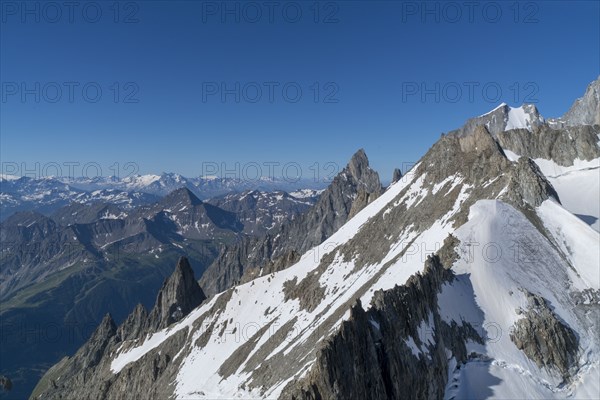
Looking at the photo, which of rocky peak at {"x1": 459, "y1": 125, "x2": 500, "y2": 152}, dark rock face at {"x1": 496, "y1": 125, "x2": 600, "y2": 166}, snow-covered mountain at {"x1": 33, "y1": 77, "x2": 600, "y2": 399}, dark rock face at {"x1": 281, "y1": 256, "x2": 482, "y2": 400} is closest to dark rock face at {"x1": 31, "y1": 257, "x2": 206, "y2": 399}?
snow-covered mountain at {"x1": 33, "y1": 77, "x2": 600, "y2": 399}

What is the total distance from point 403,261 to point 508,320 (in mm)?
24025

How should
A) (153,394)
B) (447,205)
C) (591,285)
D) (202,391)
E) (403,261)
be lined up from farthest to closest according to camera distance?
(153,394), (447,205), (202,391), (403,261), (591,285)

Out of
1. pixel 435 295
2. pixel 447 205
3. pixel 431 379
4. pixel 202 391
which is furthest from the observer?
pixel 447 205

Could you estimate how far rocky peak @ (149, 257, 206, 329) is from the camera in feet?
500

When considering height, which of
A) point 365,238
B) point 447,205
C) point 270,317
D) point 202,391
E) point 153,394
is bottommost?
point 153,394

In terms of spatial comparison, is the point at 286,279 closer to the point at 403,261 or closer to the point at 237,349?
the point at 237,349

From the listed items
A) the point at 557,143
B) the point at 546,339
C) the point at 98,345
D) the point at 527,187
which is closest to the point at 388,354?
the point at 546,339

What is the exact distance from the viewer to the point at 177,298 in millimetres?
154625

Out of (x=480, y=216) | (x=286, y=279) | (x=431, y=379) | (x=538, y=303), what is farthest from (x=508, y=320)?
(x=286, y=279)

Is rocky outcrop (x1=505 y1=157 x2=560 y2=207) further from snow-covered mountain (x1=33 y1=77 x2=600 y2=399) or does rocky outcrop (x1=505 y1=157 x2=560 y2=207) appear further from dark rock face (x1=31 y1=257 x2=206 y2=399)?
dark rock face (x1=31 y1=257 x2=206 y2=399)

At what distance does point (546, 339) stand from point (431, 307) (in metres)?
13.1

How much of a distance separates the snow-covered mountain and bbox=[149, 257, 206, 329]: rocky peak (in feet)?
74.2

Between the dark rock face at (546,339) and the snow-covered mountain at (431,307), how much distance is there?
14 centimetres

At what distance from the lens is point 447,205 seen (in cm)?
8106
